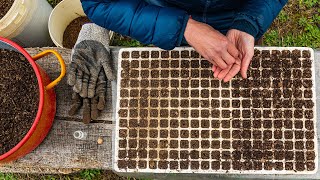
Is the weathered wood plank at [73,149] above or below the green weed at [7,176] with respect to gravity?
above

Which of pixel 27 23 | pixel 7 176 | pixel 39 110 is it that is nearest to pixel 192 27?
pixel 39 110

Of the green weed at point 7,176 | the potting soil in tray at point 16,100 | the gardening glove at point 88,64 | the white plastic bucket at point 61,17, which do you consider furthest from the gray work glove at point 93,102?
the green weed at point 7,176

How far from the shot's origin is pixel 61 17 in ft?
6.26

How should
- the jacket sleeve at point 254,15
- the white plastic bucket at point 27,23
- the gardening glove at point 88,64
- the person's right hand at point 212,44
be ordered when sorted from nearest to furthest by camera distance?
the person's right hand at point 212,44 → the jacket sleeve at point 254,15 → the gardening glove at point 88,64 → the white plastic bucket at point 27,23

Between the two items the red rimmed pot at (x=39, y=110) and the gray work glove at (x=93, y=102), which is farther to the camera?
the gray work glove at (x=93, y=102)

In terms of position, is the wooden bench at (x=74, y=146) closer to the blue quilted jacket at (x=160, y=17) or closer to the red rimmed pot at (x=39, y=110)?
the red rimmed pot at (x=39, y=110)

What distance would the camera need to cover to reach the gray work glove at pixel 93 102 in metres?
1.38

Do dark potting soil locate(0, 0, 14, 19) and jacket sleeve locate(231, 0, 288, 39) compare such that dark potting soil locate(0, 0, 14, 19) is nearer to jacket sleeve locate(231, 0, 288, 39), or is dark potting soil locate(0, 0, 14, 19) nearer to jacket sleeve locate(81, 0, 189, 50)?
jacket sleeve locate(81, 0, 189, 50)

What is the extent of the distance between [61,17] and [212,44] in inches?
39.7

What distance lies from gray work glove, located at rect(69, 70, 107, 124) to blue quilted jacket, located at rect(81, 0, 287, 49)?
234 mm

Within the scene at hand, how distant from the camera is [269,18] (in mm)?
1306

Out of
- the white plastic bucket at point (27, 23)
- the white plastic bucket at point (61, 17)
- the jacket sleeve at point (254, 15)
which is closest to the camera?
the jacket sleeve at point (254, 15)

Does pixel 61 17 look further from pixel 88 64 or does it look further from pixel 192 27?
pixel 192 27

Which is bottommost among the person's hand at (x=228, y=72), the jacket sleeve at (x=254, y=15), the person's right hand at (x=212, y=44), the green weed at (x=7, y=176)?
the green weed at (x=7, y=176)
